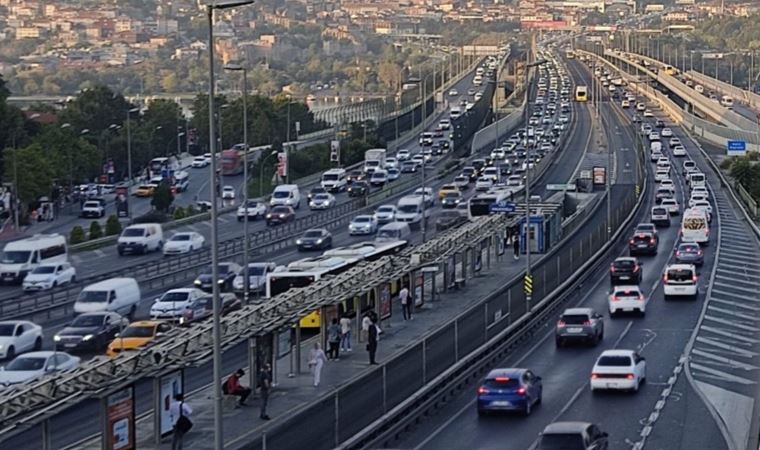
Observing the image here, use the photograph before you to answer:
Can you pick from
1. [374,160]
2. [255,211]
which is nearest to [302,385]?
[255,211]

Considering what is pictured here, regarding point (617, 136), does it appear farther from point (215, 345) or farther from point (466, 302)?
point (215, 345)

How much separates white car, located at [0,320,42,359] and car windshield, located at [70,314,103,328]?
72cm

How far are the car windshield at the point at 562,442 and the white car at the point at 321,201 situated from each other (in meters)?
47.0

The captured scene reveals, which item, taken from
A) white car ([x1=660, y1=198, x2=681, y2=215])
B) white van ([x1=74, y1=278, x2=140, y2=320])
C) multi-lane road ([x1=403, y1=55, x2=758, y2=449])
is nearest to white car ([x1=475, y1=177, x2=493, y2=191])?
white car ([x1=660, y1=198, x2=681, y2=215])

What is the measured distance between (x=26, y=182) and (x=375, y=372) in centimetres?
4358

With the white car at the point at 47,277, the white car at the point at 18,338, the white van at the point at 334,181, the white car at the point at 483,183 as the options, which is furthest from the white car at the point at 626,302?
the white van at the point at 334,181

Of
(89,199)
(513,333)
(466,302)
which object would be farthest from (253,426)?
(89,199)

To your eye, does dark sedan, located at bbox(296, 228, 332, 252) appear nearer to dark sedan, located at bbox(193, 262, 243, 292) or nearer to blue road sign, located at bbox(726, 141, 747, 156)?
dark sedan, located at bbox(193, 262, 243, 292)

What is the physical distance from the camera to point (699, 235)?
52406 millimetres

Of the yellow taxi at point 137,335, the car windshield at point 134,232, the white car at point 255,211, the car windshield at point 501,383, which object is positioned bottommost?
the white car at point 255,211

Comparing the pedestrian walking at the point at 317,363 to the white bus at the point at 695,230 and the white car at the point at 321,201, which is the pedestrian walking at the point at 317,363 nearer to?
the white bus at the point at 695,230

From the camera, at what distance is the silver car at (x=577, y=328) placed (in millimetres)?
30984

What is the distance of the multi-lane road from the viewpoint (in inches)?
877

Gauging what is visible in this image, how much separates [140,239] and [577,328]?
879 inches
